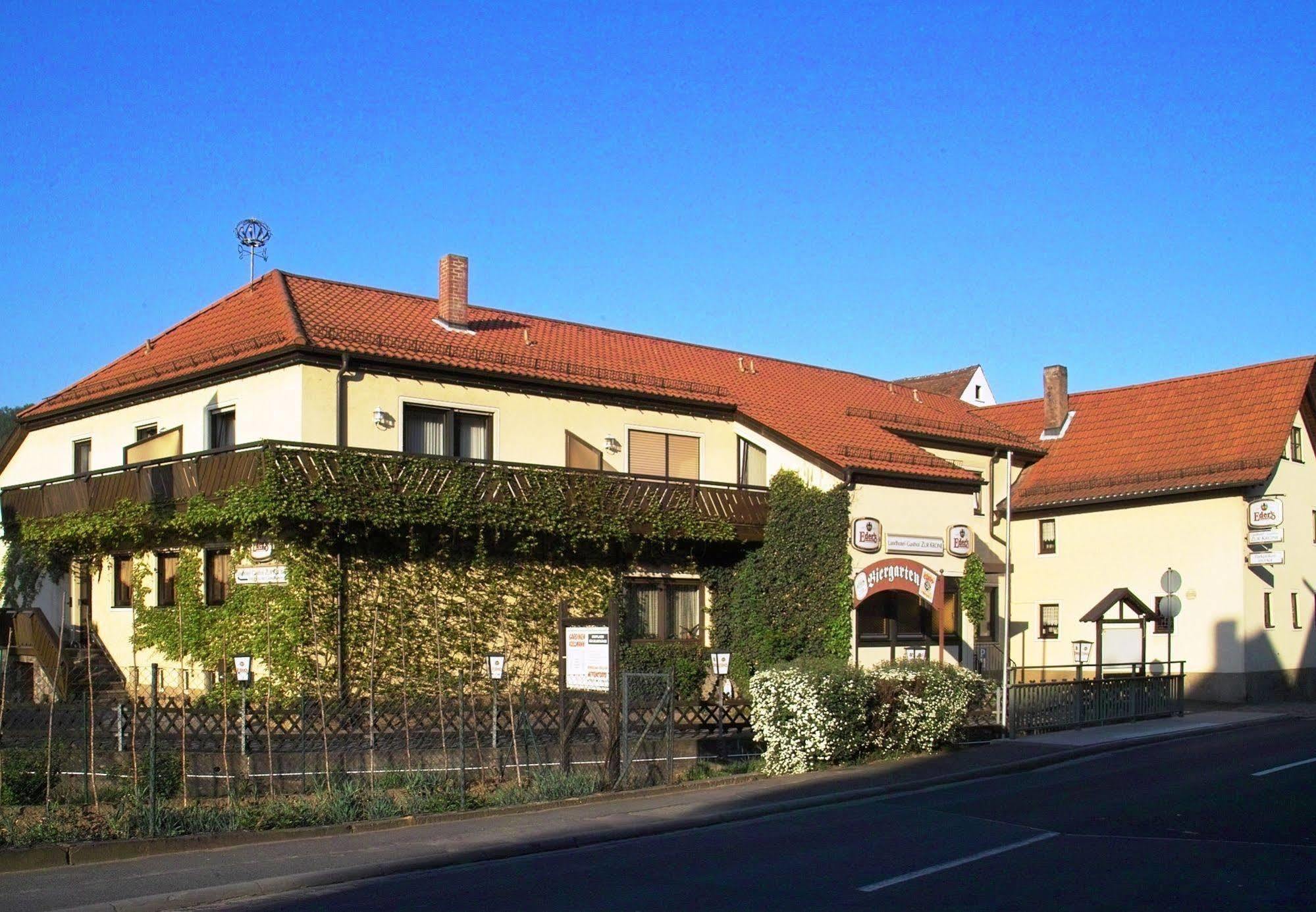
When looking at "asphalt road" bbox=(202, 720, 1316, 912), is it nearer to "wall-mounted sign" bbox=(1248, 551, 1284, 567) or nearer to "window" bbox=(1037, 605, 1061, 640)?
"wall-mounted sign" bbox=(1248, 551, 1284, 567)

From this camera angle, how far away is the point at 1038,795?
674 inches

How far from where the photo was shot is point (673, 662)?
1161 inches

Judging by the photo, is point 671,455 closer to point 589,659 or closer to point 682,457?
point 682,457

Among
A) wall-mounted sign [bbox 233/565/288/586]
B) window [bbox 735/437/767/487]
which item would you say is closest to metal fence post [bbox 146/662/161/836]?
wall-mounted sign [bbox 233/565/288/586]

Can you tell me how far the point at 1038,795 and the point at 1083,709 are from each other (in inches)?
373

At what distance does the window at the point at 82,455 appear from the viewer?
103 feet

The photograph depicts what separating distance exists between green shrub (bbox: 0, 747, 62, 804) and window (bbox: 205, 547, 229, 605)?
30.6ft

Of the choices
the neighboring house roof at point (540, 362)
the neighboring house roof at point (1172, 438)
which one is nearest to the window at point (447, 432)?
the neighboring house roof at point (540, 362)

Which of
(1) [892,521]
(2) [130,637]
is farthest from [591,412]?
(2) [130,637]

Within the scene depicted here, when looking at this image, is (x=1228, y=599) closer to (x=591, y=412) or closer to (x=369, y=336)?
(x=591, y=412)

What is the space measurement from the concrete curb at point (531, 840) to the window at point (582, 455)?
11504mm

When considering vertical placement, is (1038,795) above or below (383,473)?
below

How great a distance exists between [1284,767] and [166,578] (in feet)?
69.9

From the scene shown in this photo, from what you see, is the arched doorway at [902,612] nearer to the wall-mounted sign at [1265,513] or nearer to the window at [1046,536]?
the window at [1046,536]
